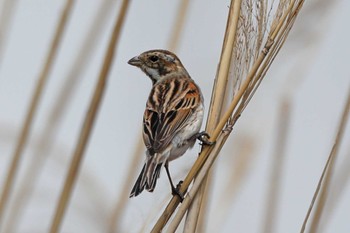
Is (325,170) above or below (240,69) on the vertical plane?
below

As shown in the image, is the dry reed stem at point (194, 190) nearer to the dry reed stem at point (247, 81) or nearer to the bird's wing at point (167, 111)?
the dry reed stem at point (247, 81)

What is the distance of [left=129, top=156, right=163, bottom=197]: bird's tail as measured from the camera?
2486mm

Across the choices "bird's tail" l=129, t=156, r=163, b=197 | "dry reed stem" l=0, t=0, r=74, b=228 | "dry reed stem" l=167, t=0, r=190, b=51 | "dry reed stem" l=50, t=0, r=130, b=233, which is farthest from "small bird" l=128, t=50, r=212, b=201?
"dry reed stem" l=50, t=0, r=130, b=233

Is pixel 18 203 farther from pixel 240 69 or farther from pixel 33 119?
pixel 240 69

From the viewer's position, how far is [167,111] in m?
3.12

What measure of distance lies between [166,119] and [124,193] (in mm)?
680

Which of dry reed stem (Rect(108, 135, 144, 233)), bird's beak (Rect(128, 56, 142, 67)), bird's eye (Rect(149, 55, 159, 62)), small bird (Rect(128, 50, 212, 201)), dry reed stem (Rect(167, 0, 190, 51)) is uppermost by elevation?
dry reed stem (Rect(167, 0, 190, 51))

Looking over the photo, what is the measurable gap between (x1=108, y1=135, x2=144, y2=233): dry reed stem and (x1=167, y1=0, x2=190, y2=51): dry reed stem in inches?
16.0

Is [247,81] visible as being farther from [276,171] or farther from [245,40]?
[276,171]

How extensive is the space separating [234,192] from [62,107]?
0.79m

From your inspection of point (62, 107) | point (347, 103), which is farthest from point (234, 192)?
point (62, 107)

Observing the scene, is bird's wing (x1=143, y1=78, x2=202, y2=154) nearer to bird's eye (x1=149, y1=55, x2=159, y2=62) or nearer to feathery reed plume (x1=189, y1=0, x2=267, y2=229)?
bird's eye (x1=149, y1=55, x2=159, y2=62)

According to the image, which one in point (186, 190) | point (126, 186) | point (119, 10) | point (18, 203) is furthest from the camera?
point (126, 186)

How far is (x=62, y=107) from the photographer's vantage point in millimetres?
2293
